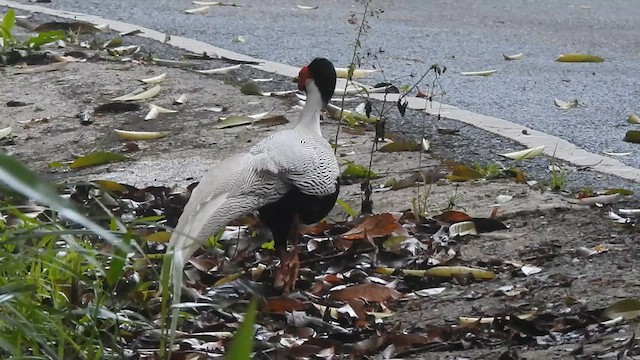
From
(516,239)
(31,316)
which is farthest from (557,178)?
(31,316)

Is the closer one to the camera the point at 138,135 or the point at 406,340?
the point at 406,340

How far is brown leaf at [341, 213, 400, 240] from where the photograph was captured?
12.3 ft

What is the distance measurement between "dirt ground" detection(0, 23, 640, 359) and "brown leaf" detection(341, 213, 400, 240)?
0.24 m

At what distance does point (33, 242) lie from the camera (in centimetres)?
310

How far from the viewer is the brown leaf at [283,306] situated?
3254mm

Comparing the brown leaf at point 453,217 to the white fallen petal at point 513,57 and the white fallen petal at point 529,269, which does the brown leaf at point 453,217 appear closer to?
the white fallen petal at point 529,269

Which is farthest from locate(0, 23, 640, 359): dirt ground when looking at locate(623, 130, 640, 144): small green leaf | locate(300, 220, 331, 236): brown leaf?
locate(623, 130, 640, 144): small green leaf

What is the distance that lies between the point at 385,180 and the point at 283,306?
130cm

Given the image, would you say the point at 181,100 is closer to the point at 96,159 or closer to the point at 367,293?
the point at 96,159

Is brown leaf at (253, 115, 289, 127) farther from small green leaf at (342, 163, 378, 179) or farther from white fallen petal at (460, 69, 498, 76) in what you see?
white fallen petal at (460, 69, 498, 76)

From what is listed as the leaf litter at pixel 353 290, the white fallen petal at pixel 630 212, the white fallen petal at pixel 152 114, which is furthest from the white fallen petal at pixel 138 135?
the white fallen petal at pixel 630 212

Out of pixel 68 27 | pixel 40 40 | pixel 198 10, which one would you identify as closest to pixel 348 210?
pixel 40 40

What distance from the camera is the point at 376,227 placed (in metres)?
3.75

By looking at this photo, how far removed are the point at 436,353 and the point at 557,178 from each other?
1.69 metres
